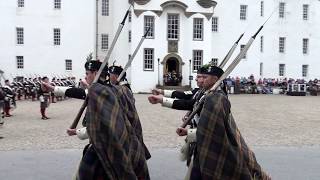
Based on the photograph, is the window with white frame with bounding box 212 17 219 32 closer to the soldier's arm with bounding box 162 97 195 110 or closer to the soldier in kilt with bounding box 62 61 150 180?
the soldier's arm with bounding box 162 97 195 110

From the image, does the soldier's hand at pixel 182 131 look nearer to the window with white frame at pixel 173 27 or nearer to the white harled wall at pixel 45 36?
the window with white frame at pixel 173 27

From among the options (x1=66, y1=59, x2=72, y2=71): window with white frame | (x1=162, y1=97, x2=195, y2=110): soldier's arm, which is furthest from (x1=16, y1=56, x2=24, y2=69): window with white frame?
(x1=162, y1=97, x2=195, y2=110): soldier's arm

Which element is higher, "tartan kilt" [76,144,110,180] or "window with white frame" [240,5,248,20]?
"window with white frame" [240,5,248,20]

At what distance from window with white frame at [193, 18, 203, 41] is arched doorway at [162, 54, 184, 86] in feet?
9.77

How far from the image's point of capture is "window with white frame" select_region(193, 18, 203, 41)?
44.6 metres

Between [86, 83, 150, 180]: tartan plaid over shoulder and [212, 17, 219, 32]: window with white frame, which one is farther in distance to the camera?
[212, 17, 219, 32]: window with white frame

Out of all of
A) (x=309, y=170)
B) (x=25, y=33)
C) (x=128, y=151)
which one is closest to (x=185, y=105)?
(x=128, y=151)

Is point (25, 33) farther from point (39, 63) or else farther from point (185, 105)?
point (185, 105)

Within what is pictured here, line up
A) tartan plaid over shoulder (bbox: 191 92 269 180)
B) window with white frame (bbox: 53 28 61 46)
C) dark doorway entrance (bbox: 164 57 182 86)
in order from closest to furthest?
1. tartan plaid over shoulder (bbox: 191 92 269 180)
2. dark doorway entrance (bbox: 164 57 182 86)
3. window with white frame (bbox: 53 28 61 46)

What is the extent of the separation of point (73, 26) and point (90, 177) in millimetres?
41271

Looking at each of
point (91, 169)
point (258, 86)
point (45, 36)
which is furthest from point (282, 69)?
point (91, 169)

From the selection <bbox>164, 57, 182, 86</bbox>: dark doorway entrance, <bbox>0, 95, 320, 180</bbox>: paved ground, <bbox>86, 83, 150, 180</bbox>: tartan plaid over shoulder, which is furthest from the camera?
<bbox>164, 57, 182, 86</bbox>: dark doorway entrance

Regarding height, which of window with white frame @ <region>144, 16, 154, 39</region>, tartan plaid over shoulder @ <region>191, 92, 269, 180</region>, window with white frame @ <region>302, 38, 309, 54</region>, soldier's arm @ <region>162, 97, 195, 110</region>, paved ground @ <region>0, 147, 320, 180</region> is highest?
window with white frame @ <region>144, 16, 154, 39</region>

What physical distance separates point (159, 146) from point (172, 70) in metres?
32.8
